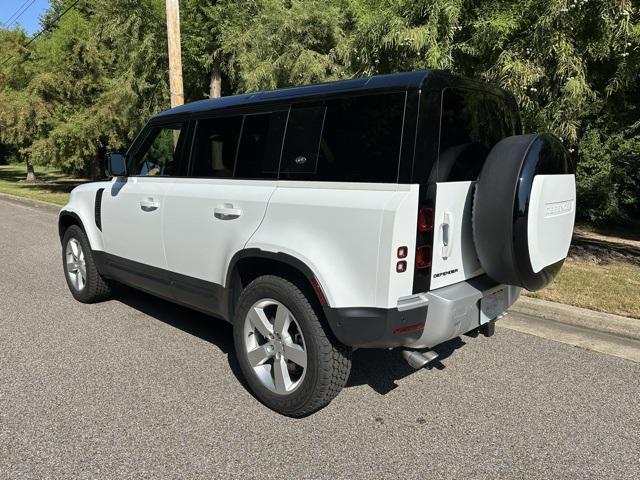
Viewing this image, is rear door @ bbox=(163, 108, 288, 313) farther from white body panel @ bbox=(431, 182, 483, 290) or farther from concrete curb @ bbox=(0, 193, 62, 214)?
concrete curb @ bbox=(0, 193, 62, 214)

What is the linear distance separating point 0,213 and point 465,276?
14979 millimetres

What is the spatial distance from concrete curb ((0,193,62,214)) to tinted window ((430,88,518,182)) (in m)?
14.0

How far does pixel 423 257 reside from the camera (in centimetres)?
282

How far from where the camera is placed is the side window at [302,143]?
10.2ft

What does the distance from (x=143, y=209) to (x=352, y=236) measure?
221 centimetres

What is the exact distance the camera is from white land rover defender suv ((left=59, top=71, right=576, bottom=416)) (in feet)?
9.09

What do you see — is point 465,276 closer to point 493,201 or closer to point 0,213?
point 493,201

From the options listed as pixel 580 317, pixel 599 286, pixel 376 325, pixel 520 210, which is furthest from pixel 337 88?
pixel 599 286

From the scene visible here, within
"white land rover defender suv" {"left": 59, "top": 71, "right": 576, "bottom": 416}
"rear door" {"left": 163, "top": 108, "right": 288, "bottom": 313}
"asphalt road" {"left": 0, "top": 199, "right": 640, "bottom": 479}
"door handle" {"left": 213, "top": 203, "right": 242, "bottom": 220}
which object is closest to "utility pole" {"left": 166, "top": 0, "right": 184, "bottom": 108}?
"asphalt road" {"left": 0, "top": 199, "right": 640, "bottom": 479}

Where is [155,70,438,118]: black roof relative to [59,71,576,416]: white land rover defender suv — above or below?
above

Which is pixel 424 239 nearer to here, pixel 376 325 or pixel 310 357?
pixel 376 325

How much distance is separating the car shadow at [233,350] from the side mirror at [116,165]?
1435 mm

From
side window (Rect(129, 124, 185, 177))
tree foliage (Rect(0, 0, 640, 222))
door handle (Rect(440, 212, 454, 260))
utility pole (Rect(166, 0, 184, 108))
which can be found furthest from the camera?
utility pole (Rect(166, 0, 184, 108))

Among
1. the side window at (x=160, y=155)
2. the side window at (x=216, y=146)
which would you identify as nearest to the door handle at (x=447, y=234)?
the side window at (x=216, y=146)
